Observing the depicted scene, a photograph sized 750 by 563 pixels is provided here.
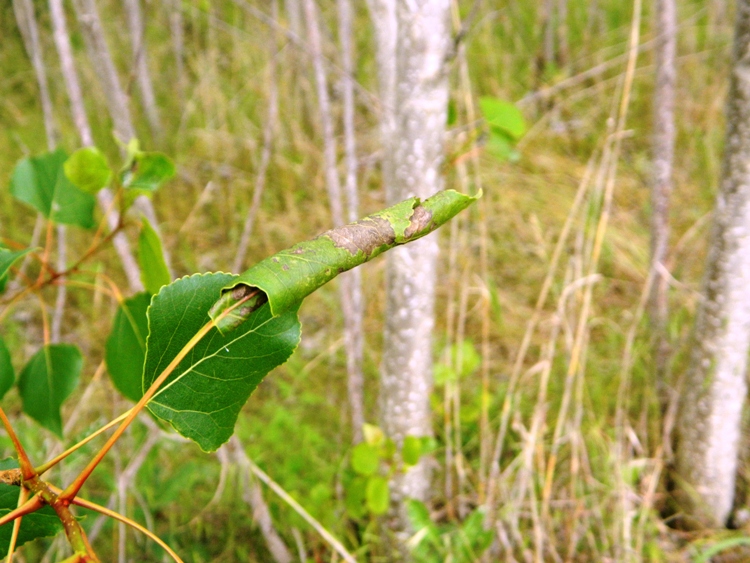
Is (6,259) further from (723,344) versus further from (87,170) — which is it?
(723,344)

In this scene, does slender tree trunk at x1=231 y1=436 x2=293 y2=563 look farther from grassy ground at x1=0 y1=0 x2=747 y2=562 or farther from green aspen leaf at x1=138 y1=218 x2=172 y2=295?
green aspen leaf at x1=138 y1=218 x2=172 y2=295

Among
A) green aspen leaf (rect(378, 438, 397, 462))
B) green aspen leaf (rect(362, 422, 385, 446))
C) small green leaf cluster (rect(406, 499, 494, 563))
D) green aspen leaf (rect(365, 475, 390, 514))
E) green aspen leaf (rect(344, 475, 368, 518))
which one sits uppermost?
green aspen leaf (rect(362, 422, 385, 446))

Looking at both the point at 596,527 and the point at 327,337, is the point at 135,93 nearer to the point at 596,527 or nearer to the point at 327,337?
the point at 327,337

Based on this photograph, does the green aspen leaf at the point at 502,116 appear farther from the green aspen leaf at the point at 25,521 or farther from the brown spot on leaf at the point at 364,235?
the green aspen leaf at the point at 25,521

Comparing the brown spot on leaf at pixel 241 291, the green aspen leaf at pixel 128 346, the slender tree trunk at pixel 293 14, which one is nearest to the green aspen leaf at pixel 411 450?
the green aspen leaf at pixel 128 346

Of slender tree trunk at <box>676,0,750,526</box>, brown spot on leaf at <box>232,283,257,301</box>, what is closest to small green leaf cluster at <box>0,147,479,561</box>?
brown spot on leaf at <box>232,283,257,301</box>

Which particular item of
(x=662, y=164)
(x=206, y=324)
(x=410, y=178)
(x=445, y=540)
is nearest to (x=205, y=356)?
(x=206, y=324)
